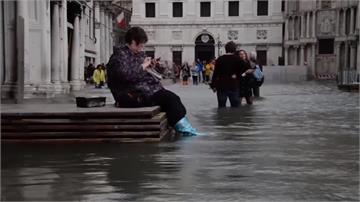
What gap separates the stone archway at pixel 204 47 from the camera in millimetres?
78625

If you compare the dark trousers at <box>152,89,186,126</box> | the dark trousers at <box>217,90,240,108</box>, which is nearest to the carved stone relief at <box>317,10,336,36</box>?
the dark trousers at <box>217,90,240,108</box>

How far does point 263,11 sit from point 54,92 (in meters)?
61.4

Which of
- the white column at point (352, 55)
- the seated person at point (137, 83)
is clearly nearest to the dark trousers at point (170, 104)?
the seated person at point (137, 83)

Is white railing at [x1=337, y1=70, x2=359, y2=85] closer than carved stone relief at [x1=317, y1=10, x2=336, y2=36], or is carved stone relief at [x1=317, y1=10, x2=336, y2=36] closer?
white railing at [x1=337, y1=70, x2=359, y2=85]

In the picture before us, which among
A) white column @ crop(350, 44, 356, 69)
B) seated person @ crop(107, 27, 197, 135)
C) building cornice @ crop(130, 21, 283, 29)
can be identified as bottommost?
seated person @ crop(107, 27, 197, 135)

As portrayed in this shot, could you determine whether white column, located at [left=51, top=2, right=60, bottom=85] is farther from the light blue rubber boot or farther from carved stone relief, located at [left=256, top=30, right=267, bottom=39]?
carved stone relief, located at [left=256, top=30, right=267, bottom=39]

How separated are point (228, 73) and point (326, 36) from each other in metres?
50.1

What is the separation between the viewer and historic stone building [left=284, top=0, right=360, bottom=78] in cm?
5794

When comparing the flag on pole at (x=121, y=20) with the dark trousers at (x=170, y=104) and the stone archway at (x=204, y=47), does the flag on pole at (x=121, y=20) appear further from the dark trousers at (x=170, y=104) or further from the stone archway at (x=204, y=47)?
the dark trousers at (x=170, y=104)

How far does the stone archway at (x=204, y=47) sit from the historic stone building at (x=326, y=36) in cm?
1439

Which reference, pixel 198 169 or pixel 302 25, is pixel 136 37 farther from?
pixel 302 25

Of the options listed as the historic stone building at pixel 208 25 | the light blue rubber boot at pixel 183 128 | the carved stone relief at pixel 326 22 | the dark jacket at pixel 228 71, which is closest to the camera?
the light blue rubber boot at pixel 183 128

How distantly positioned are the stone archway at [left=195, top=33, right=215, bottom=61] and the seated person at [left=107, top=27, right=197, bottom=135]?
2740 inches

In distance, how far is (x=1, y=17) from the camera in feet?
52.9
